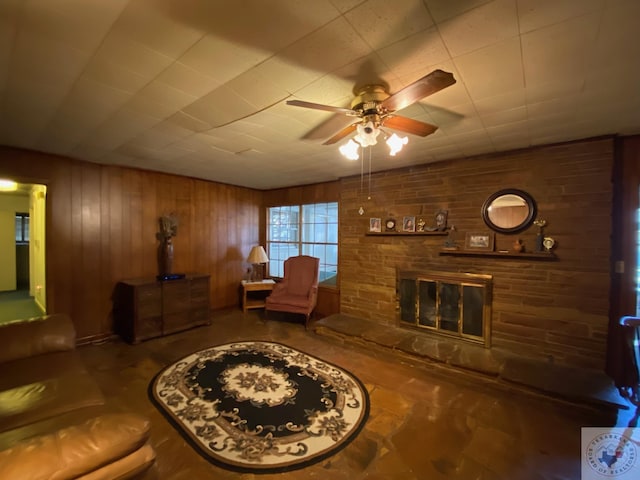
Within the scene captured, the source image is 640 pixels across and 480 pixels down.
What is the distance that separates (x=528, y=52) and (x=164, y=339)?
4.50m

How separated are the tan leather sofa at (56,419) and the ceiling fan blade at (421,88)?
1.88m

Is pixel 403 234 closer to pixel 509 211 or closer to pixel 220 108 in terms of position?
Answer: pixel 509 211

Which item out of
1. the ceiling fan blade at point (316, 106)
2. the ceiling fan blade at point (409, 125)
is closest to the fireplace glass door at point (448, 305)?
the ceiling fan blade at point (409, 125)

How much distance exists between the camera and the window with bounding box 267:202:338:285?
4.95m

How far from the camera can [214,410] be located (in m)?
2.22

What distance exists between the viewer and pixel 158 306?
374 cm

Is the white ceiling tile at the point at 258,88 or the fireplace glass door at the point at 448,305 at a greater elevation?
the white ceiling tile at the point at 258,88

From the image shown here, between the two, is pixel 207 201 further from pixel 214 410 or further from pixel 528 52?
pixel 528 52

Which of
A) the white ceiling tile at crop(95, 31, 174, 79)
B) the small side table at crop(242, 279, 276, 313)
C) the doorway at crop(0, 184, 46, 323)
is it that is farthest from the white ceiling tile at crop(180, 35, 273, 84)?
the doorway at crop(0, 184, 46, 323)

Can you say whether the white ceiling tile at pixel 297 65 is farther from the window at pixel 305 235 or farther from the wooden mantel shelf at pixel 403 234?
the window at pixel 305 235

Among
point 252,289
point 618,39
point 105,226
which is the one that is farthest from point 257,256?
point 618,39

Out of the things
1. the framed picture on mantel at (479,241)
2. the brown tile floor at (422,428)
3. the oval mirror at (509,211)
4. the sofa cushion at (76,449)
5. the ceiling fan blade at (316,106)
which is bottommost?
the brown tile floor at (422,428)

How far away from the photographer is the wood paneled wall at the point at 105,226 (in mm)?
3357

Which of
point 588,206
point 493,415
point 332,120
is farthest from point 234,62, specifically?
point 588,206
